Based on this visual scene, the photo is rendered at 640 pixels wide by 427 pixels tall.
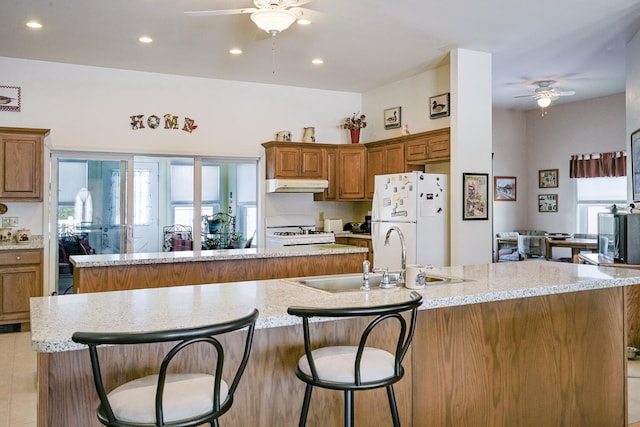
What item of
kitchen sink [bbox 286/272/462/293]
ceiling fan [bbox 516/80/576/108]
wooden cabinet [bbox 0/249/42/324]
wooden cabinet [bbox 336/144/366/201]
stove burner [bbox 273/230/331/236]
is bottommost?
wooden cabinet [bbox 0/249/42/324]

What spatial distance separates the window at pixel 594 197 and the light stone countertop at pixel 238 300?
20.3 ft

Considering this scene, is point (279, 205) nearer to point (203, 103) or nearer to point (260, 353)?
point (203, 103)

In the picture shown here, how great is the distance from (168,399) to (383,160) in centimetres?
562

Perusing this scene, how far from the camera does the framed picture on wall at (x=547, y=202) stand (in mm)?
8974

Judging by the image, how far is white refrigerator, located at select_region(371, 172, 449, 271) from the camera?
5.52m

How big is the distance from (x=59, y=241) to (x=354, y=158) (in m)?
3.96

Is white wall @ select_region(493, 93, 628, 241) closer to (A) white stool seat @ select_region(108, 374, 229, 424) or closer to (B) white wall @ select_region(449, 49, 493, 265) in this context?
(B) white wall @ select_region(449, 49, 493, 265)

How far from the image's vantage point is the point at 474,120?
552 cm

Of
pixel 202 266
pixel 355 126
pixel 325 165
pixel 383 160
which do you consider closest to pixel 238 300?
pixel 202 266

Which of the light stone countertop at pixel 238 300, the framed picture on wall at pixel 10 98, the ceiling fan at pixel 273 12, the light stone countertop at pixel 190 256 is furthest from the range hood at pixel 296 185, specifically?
the light stone countertop at pixel 238 300

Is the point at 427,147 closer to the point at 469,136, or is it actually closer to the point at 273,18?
the point at 469,136

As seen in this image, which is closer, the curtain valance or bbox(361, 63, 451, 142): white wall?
bbox(361, 63, 451, 142): white wall

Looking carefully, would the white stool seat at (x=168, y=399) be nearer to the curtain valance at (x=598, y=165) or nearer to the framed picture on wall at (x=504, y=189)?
the curtain valance at (x=598, y=165)

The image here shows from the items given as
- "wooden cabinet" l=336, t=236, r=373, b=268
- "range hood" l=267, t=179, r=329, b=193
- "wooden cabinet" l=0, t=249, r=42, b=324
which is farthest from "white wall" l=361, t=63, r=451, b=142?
"wooden cabinet" l=0, t=249, r=42, b=324
